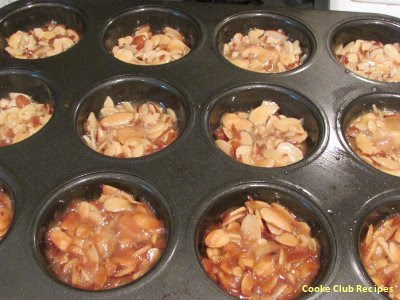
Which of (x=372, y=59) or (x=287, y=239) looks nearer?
(x=287, y=239)

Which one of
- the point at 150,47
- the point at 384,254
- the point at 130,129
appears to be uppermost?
the point at 150,47

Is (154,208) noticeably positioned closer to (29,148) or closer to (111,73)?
(29,148)

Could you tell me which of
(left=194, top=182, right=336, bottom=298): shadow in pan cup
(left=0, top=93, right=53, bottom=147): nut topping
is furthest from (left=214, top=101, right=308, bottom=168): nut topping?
(left=0, top=93, right=53, bottom=147): nut topping

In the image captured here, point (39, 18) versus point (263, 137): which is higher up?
point (39, 18)

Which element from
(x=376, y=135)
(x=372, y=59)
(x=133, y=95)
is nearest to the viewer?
(x=376, y=135)

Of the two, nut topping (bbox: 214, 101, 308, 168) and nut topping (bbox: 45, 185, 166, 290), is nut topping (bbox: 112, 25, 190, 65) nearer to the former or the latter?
nut topping (bbox: 214, 101, 308, 168)

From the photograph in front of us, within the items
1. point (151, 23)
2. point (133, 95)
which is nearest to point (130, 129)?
point (133, 95)

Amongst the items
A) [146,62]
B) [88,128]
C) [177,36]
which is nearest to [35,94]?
[88,128]

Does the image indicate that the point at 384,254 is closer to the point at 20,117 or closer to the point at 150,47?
the point at 150,47
